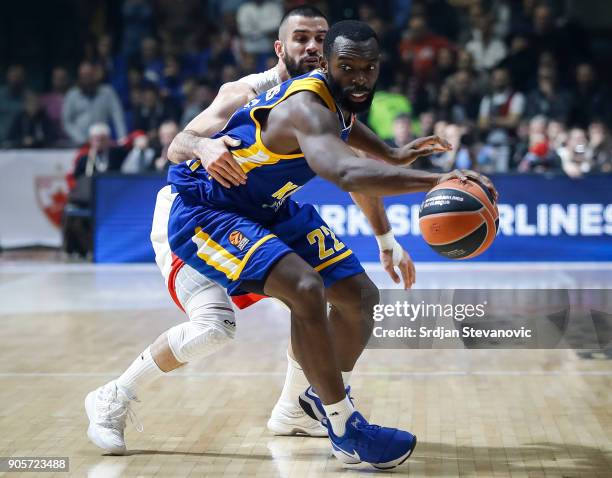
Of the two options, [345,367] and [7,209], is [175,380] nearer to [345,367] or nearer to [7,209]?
[345,367]

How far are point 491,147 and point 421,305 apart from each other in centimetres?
807

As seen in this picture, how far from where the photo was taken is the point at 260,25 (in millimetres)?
16016

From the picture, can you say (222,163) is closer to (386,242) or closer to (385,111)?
(386,242)

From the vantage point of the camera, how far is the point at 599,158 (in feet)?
42.0

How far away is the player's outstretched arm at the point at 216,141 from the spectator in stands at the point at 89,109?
10.6m

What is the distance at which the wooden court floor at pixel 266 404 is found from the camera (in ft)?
14.9

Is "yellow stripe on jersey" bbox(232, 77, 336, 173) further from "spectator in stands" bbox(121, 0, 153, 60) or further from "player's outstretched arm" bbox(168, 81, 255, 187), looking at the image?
"spectator in stands" bbox(121, 0, 153, 60)

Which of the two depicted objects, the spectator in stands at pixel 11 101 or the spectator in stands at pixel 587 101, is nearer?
the spectator in stands at pixel 587 101

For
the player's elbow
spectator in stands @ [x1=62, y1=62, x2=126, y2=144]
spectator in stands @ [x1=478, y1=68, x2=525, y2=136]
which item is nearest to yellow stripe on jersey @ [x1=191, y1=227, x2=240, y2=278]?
the player's elbow

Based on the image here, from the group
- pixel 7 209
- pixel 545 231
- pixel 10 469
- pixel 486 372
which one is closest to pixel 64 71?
pixel 7 209

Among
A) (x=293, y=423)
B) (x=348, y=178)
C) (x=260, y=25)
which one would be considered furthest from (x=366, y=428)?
(x=260, y=25)

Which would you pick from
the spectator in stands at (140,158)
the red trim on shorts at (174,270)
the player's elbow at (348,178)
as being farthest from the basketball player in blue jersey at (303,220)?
the spectator in stands at (140,158)

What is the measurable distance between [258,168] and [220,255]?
40 centimetres

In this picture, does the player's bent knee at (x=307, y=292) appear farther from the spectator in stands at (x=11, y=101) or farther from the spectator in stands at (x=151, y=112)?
the spectator in stands at (x=11, y=101)
